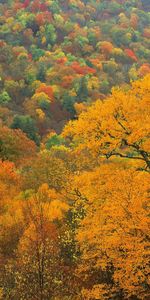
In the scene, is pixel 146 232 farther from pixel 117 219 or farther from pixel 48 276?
pixel 48 276

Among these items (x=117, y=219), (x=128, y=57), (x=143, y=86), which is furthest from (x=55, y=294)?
(x=128, y=57)

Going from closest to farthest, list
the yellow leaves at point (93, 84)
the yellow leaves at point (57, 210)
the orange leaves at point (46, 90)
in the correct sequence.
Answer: the yellow leaves at point (57, 210) < the orange leaves at point (46, 90) < the yellow leaves at point (93, 84)

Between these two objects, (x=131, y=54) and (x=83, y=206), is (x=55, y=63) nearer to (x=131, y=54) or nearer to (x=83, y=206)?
(x=131, y=54)

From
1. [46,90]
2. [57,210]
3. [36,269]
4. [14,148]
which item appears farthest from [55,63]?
[36,269]

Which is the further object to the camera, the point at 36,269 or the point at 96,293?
the point at 96,293

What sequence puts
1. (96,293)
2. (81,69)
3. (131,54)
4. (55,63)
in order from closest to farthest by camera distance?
(96,293)
(55,63)
(81,69)
(131,54)

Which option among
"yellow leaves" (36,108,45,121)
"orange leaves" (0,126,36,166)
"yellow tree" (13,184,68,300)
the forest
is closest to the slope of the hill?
"yellow leaves" (36,108,45,121)

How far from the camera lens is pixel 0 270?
27.2 metres

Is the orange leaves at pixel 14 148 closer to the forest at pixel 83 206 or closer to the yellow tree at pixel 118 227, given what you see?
the forest at pixel 83 206

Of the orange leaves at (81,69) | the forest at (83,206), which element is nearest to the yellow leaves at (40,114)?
the forest at (83,206)

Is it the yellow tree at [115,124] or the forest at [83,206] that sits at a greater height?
the yellow tree at [115,124]

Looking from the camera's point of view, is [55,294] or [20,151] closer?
[55,294]

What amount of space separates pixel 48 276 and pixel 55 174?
2487 cm

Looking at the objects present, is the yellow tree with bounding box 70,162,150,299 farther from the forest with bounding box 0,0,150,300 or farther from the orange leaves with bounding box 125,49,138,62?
the orange leaves with bounding box 125,49,138,62
